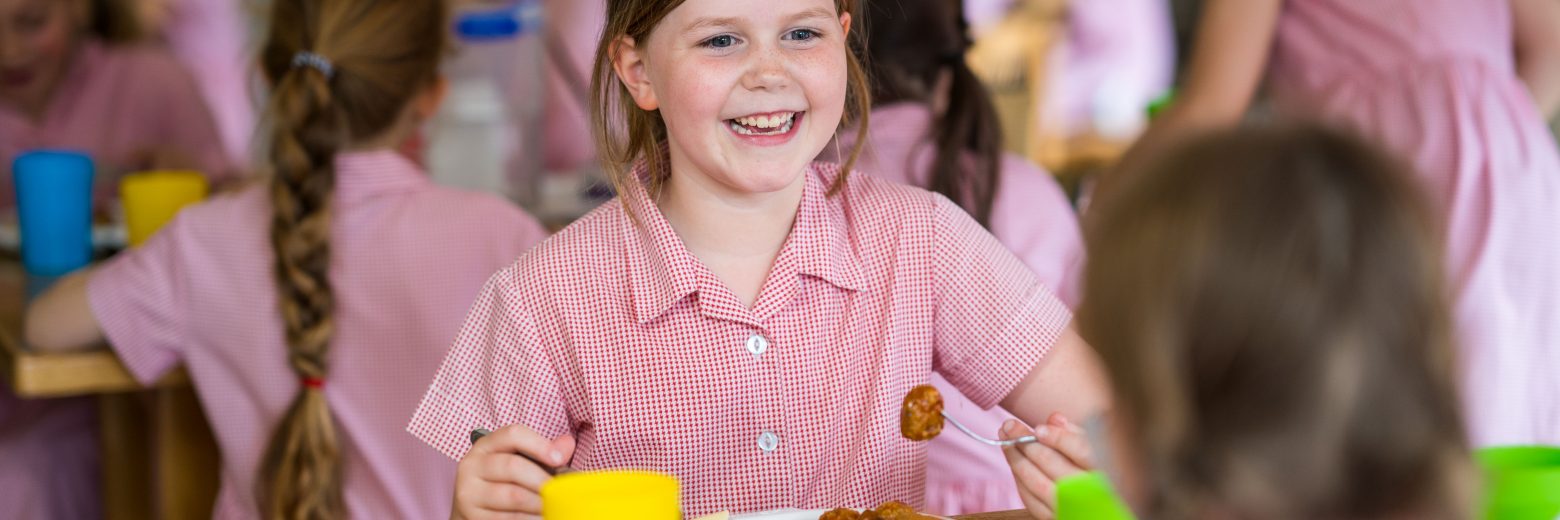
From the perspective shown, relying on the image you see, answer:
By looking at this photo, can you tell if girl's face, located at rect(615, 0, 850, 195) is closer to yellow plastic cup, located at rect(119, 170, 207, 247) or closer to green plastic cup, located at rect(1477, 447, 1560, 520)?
green plastic cup, located at rect(1477, 447, 1560, 520)

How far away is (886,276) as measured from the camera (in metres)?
1.22

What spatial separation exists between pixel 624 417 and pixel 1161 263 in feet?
1.89

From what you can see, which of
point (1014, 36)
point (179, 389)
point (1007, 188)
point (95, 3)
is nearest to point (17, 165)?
point (179, 389)

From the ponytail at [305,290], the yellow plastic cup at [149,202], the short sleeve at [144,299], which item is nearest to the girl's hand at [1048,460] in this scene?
the ponytail at [305,290]

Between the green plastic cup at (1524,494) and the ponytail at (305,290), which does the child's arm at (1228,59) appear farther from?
the green plastic cup at (1524,494)

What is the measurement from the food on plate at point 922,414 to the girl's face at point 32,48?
2069 mm

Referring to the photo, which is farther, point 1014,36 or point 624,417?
point 1014,36

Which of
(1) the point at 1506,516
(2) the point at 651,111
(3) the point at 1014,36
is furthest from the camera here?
(3) the point at 1014,36

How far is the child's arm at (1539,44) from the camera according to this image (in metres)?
1.89

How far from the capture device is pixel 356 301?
1.65 meters

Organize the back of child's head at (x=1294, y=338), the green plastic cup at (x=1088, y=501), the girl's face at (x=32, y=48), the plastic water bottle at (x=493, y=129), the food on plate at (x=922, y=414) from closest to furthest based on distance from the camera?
1. the back of child's head at (x=1294, y=338)
2. the green plastic cup at (x=1088, y=501)
3. the food on plate at (x=922, y=414)
4. the plastic water bottle at (x=493, y=129)
5. the girl's face at (x=32, y=48)

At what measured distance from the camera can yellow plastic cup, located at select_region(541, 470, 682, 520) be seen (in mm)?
833

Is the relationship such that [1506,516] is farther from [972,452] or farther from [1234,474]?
[972,452]

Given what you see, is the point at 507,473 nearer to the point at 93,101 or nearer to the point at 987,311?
the point at 987,311
